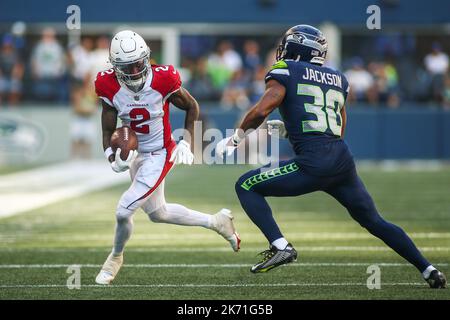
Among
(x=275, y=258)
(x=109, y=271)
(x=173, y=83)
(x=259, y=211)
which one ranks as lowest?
(x=109, y=271)

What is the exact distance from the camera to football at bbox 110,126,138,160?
20.7 feet

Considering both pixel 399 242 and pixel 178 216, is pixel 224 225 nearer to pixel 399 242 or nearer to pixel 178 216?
pixel 178 216

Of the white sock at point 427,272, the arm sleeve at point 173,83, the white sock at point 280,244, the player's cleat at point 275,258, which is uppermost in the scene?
the arm sleeve at point 173,83

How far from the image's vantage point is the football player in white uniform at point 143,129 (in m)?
6.31

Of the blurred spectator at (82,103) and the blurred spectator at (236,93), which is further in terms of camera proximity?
the blurred spectator at (236,93)

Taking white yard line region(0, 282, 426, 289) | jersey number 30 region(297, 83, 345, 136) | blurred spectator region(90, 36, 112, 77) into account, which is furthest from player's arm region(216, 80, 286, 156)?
blurred spectator region(90, 36, 112, 77)

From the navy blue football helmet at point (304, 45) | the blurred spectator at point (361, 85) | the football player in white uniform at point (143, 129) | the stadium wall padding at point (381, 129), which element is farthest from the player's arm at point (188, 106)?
the blurred spectator at point (361, 85)

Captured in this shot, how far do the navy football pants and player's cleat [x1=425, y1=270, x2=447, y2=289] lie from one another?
7cm

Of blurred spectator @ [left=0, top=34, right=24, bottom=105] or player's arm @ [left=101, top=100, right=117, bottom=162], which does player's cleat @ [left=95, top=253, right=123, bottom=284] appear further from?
blurred spectator @ [left=0, top=34, right=24, bottom=105]

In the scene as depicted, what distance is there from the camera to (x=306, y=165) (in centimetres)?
592

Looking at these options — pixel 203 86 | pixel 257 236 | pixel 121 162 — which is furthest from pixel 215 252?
pixel 203 86

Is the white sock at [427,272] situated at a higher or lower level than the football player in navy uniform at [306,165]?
lower

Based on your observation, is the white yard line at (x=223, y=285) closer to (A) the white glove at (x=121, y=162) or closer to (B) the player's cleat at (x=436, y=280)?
(B) the player's cleat at (x=436, y=280)

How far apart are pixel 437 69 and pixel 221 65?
4224 millimetres
